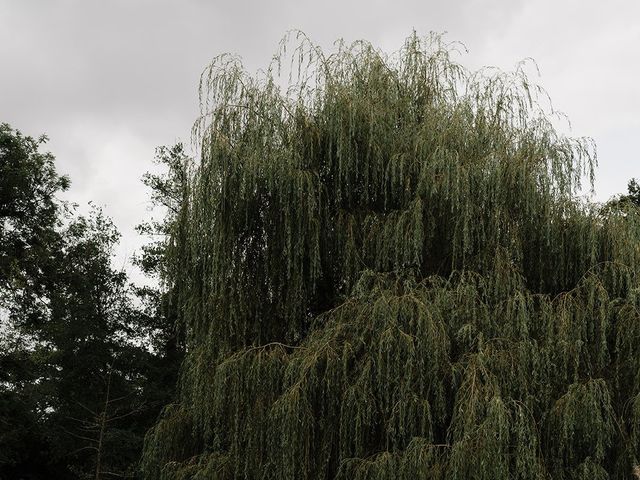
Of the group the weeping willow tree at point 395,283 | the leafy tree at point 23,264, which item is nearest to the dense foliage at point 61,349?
the leafy tree at point 23,264

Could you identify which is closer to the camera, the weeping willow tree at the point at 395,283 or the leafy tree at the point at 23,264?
the weeping willow tree at the point at 395,283

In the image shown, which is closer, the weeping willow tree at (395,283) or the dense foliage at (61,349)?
the weeping willow tree at (395,283)

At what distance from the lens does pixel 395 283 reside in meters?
8.27

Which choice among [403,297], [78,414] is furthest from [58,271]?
[403,297]

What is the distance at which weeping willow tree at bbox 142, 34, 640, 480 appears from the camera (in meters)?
7.54

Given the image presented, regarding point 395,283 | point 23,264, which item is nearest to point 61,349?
point 23,264

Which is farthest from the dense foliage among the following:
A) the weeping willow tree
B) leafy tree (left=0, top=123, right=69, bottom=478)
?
the weeping willow tree

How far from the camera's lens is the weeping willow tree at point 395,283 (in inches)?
297

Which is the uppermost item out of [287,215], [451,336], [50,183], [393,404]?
[50,183]

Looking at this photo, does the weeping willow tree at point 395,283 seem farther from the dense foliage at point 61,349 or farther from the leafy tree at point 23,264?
the leafy tree at point 23,264

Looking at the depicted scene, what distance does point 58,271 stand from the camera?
21125mm

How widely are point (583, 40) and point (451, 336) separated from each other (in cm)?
389

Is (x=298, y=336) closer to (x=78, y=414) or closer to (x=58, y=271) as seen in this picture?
(x=78, y=414)

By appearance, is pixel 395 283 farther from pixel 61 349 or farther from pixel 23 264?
pixel 23 264
